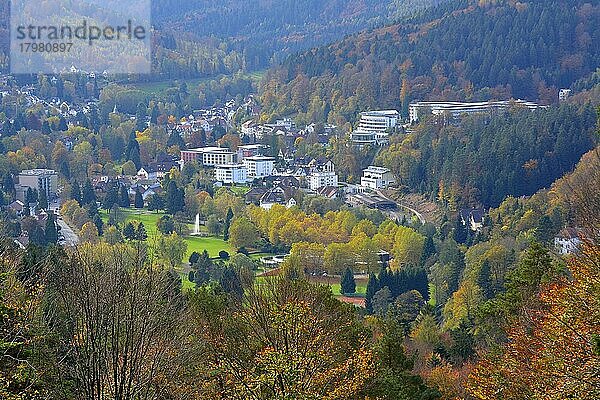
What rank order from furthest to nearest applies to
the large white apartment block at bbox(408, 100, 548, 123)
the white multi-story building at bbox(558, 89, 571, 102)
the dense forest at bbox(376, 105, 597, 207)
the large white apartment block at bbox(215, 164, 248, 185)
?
the white multi-story building at bbox(558, 89, 571, 102), the large white apartment block at bbox(408, 100, 548, 123), the large white apartment block at bbox(215, 164, 248, 185), the dense forest at bbox(376, 105, 597, 207)

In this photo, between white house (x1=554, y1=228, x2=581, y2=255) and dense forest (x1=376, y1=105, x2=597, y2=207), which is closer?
white house (x1=554, y1=228, x2=581, y2=255)

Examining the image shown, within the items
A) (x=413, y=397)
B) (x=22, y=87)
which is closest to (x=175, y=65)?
(x=22, y=87)

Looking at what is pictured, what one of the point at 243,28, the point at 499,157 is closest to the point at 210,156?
the point at 499,157

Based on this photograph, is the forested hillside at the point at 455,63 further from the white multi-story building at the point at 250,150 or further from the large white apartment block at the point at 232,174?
the large white apartment block at the point at 232,174

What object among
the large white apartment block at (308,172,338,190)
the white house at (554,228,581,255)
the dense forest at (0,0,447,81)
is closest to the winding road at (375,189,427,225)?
the large white apartment block at (308,172,338,190)

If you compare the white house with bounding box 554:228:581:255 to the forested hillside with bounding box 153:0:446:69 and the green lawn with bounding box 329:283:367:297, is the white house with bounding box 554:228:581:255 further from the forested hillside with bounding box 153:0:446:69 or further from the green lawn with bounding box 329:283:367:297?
the forested hillside with bounding box 153:0:446:69

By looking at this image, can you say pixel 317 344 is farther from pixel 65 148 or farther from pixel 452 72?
pixel 452 72
